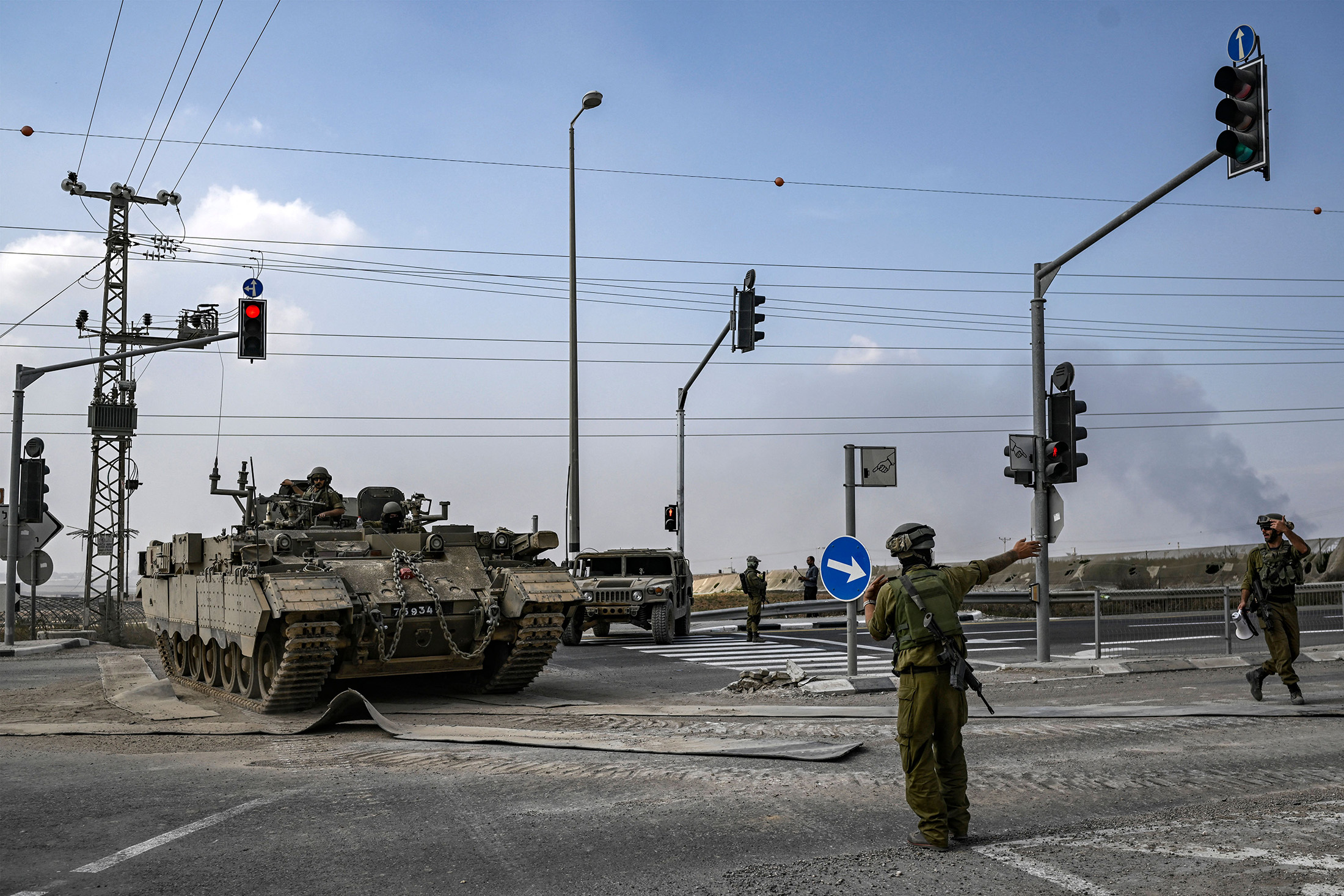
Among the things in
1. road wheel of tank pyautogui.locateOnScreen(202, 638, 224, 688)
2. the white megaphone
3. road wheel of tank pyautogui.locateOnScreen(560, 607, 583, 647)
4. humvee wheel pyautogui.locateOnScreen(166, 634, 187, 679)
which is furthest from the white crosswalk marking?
humvee wheel pyautogui.locateOnScreen(166, 634, 187, 679)

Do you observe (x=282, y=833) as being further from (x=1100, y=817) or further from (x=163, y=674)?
(x=163, y=674)

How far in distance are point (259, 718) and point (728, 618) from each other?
19964mm

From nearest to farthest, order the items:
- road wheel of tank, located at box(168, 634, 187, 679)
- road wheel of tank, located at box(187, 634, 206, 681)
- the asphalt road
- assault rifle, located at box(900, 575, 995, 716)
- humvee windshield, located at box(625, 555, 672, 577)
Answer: the asphalt road < assault rifle, located at box(900, 575, 995, 716) < road wheel of tank, located at box(187, 634, 206, 681) < road wheel of tank, located at box(168, 634, 187, 679) < humvee windshield, located at box(625, 555, 672, 577)

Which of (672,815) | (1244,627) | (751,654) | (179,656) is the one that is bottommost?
(751,654)

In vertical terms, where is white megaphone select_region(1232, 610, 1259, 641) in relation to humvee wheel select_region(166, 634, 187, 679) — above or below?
above

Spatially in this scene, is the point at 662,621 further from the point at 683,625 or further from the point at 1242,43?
the point at 1242,43

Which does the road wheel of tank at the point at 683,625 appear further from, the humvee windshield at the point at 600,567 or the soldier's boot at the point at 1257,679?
the soldier's boot at the point at 1257,679

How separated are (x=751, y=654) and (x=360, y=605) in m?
8.78

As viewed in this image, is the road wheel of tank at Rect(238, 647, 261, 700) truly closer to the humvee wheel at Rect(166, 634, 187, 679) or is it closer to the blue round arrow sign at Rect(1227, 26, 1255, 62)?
→ the humvee wheel at Rect(166, 634, 187, 679)

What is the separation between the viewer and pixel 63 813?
697 cm

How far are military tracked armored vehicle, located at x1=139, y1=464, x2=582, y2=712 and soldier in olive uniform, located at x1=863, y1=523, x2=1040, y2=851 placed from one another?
301 inches

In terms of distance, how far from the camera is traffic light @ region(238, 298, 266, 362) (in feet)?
62.3

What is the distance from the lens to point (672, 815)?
21.5ft

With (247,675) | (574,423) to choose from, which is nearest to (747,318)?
(574,423)
